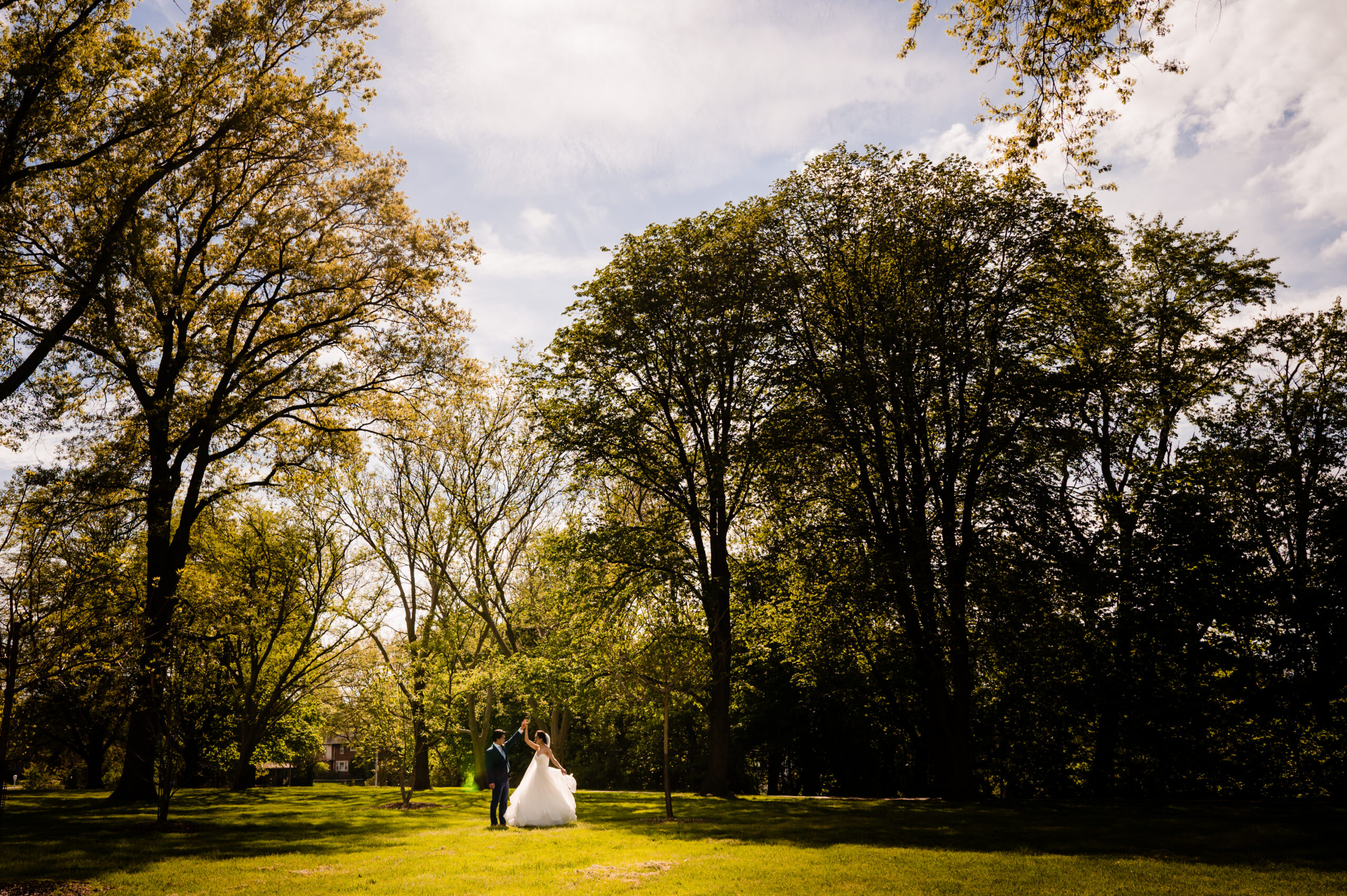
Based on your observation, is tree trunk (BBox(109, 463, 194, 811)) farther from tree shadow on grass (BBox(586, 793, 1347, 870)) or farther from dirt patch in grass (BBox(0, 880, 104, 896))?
tree shadow on grass (BBox(586, 793, 1347, 870))

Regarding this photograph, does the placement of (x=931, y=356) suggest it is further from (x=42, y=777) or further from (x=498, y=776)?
(x=42, y=777)

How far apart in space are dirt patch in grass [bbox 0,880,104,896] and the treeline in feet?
17.1

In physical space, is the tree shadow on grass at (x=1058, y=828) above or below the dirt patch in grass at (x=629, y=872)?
below

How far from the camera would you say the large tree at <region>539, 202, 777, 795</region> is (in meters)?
23.4

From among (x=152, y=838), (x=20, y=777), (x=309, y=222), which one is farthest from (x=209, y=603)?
(x=20, y=777)

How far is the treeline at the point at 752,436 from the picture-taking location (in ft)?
59.6

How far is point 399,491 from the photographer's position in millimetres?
35812

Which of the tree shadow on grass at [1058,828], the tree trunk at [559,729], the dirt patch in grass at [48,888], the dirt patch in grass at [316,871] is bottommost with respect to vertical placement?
the tree trunk at [559,729]

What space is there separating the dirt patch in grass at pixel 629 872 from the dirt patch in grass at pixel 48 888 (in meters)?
5.80

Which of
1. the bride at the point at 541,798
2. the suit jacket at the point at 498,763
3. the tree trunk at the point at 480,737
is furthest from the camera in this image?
the tree trunk at the point at 480,737

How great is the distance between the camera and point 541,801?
16250mm

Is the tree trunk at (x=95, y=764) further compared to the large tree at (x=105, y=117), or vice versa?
the tree trunk at (x=95, y=764)

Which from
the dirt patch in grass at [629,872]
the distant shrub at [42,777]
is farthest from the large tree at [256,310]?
the distant shrub at [42,777]

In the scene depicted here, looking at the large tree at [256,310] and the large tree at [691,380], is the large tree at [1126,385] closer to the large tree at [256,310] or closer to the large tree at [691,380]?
the large tree at [691,380]
